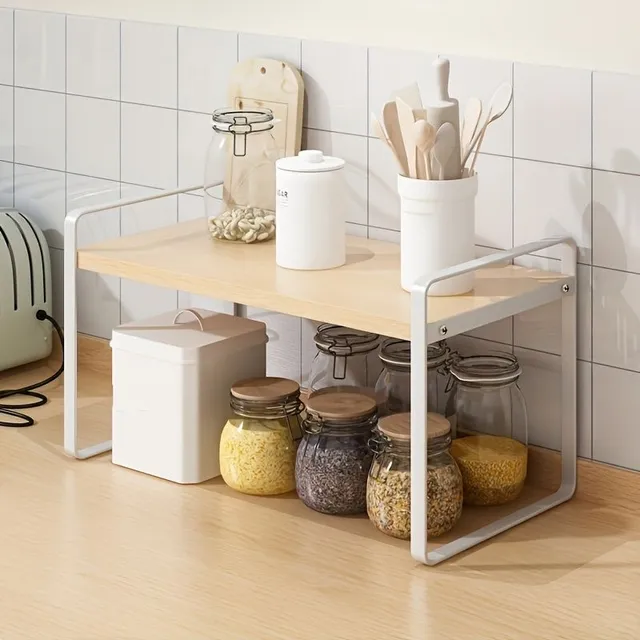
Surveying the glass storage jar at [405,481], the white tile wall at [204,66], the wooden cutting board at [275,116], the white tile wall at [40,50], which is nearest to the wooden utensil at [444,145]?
the glass storage jar at [405,481]

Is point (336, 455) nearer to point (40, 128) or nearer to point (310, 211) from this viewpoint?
point (310, 211)

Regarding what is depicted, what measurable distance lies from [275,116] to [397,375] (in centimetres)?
48

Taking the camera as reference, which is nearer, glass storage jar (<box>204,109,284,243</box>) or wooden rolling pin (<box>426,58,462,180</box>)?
wooden rolling pin (<box>426,58,462,180</box>)

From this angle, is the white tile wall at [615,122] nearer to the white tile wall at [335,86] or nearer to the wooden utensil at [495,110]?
the wooden utensil at [495,110]

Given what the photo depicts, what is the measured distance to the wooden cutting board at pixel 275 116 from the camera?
2299 mm

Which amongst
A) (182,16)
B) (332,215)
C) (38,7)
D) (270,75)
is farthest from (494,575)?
(38,7)

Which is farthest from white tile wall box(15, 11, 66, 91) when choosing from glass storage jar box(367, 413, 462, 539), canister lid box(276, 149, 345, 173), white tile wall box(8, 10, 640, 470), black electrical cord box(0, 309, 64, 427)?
glass storage jar box(367, 413, 462, 539)

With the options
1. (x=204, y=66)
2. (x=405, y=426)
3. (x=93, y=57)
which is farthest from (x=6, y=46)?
(x=405, y=426)

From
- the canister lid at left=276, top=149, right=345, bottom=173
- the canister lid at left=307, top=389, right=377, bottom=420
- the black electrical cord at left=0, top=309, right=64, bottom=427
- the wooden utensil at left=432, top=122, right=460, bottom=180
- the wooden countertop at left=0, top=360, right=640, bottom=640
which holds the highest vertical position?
the wooden utensil at left=432, top=122, right=460, bottom=180

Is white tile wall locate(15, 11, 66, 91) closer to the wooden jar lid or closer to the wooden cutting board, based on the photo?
the wooden cutting board

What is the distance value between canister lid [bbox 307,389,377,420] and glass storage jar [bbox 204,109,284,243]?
11.6 inches

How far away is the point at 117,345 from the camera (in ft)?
7.34

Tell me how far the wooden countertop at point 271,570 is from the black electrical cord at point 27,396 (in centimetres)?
22

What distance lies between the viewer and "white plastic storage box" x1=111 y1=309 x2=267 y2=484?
2.17 meters
